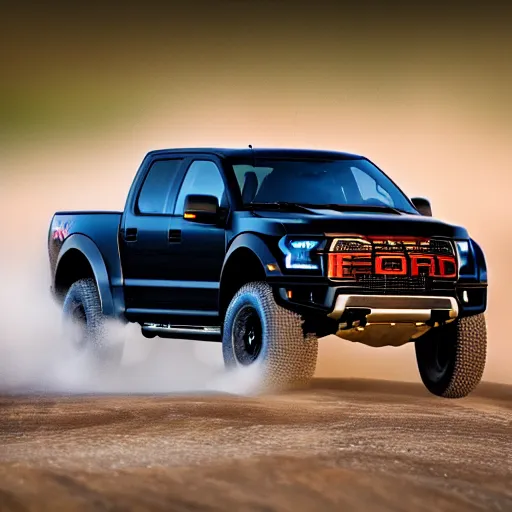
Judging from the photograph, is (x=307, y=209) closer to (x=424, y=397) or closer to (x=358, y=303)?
(x=358, y=303)

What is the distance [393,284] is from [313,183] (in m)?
1.53

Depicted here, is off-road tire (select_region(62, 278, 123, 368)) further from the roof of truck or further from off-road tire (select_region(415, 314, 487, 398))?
off-road tire (select_region(415, 314, 487, 398))

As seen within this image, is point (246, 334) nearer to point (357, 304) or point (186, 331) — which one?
point (186, 331)

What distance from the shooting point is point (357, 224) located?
39.8ft

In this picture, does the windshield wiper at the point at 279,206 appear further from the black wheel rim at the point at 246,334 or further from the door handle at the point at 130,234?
the door handle at the point at 130,234

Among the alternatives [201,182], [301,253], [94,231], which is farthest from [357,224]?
[94,231]

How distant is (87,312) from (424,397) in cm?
339

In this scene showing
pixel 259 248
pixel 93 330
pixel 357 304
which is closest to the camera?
pixel 357 304

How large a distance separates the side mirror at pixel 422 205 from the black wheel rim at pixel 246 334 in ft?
6.35

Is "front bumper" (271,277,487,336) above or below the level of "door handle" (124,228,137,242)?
below

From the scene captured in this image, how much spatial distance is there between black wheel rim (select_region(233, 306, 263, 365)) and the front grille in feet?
3.13

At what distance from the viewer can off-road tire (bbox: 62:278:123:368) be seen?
1459 centimetres

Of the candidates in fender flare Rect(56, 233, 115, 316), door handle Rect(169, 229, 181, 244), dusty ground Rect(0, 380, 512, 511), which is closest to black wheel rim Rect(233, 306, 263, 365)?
dusty ground Rect(0, 380, 512, 511)

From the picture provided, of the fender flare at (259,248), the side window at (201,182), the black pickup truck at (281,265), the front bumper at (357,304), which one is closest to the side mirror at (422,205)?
the black pickup truck at (281,265)
